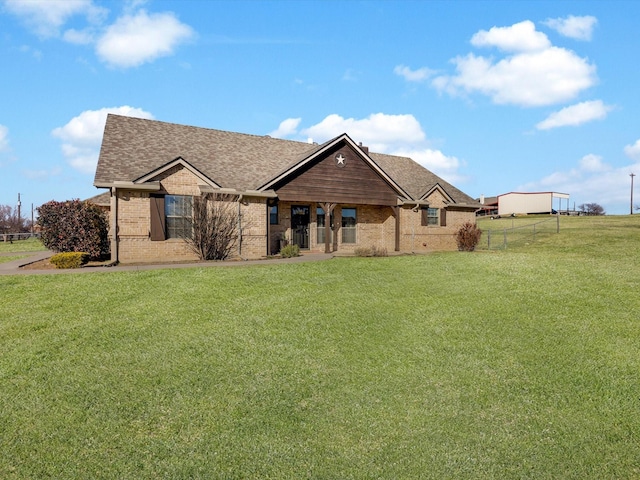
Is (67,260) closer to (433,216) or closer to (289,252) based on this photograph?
(289,252)

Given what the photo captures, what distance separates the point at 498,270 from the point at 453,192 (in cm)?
1795

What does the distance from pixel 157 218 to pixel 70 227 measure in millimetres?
Answer: 3687

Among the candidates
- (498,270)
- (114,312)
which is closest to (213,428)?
(114,312)

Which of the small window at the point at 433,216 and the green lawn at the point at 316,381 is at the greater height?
the small window at the point at 433,216

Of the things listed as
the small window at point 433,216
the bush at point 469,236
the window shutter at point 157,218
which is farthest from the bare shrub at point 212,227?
the small window at point 433,216

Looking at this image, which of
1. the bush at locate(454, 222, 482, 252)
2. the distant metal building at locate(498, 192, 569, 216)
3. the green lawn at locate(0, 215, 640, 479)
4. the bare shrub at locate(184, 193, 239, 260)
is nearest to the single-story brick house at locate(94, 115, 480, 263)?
the bare shrub at locate(184, 193, 239, 260)

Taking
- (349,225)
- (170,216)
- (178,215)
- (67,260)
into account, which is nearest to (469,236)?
(349,225)

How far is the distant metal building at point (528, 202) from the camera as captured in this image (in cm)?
5883

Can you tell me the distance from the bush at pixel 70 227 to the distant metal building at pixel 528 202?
58764 millimetres

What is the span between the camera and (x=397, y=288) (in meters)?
11.4

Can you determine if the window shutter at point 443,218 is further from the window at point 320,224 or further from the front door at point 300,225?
the front door at point 300,225

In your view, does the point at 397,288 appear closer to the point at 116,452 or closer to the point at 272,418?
the point at 272,418

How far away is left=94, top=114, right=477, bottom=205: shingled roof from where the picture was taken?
751 inches

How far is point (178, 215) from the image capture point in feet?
61.5
